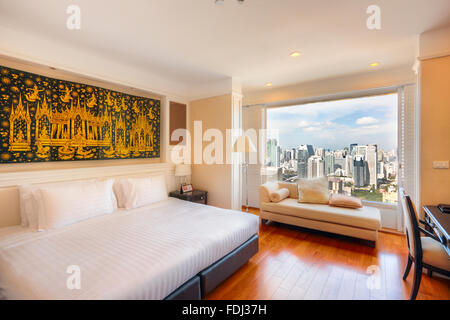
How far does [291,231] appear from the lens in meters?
3.40

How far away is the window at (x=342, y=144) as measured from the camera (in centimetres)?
344

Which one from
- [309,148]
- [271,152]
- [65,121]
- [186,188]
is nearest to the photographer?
[65,121]

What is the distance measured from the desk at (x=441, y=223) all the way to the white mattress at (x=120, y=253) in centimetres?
165

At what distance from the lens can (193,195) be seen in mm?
3674

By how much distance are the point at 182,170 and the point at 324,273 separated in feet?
8.82

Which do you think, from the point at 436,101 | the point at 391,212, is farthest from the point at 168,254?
the point at 391,212

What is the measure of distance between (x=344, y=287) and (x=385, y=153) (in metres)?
2.51

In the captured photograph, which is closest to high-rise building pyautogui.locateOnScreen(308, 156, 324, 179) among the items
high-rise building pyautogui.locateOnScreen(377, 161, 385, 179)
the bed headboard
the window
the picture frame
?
the window

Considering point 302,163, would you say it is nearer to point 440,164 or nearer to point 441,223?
point 440,164

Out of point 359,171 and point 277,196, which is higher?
point 359,171

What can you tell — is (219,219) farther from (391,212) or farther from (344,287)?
(391,212)

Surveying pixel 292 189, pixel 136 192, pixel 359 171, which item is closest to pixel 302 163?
pixel 292 189

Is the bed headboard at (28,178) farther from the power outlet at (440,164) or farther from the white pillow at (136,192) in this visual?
the power outlet at (440,164)
